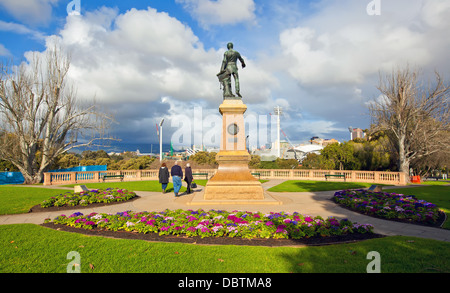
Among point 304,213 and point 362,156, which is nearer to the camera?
point 304,213

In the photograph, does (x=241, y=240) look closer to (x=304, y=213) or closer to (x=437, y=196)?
(x=304, y=213)

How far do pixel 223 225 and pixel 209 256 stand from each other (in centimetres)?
188

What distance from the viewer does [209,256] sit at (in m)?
4.86

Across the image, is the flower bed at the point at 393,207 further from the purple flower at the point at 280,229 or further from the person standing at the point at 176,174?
the person standing at the point at 176,174

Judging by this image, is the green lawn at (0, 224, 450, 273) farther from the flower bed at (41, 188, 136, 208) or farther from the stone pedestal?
the stone pedestal

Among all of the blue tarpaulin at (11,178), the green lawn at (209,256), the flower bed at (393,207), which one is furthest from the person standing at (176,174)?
the blue tarpaulin at (11,178)

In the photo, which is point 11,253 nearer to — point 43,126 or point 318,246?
point 318,246

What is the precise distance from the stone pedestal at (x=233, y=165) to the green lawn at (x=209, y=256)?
6.13 meters

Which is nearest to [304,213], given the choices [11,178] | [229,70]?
[229,70]

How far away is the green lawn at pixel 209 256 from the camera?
4309 mm

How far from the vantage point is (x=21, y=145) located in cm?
2386

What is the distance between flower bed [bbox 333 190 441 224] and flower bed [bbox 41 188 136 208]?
10.7 m

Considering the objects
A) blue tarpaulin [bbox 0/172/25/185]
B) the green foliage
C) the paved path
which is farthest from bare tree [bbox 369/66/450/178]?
blue tarpaulin [bbox 0/172/25/185]
